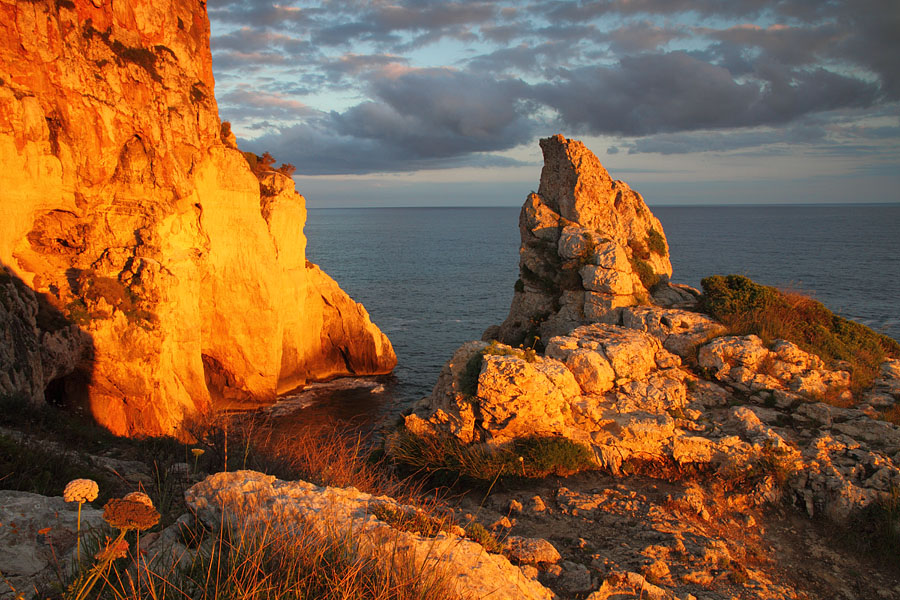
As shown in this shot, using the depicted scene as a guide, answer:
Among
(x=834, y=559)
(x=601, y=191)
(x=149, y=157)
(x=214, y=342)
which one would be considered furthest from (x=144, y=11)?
(x=834, y=559)

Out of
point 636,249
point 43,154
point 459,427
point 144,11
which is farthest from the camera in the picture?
point 144,11

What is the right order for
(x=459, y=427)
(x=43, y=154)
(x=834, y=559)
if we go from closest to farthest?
(x=834, y=559) < (x=459, y=427) < (x=43, y=154)

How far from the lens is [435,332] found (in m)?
46.2

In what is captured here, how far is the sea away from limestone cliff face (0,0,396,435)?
6.64m

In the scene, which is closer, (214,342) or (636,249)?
(636,249)

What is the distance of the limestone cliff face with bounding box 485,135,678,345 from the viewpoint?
20234 mm

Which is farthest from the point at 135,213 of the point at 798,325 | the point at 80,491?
the point at 798,325

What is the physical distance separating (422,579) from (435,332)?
41.3m

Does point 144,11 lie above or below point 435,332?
above

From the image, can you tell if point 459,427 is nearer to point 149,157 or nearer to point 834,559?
point 834,559

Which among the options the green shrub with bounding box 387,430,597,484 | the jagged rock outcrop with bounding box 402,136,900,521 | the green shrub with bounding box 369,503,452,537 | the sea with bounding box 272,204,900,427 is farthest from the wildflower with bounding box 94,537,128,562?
the sea with bounding box 272,204,900,427

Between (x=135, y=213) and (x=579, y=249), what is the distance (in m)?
19.4

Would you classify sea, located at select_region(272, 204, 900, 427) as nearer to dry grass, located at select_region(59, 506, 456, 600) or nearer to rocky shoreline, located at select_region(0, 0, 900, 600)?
rocky shoreline, located at select_region(0, 0, 900, 600)

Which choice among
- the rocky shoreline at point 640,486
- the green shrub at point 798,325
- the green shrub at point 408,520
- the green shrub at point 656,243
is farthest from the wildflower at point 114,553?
the green shrub at point 656,243
